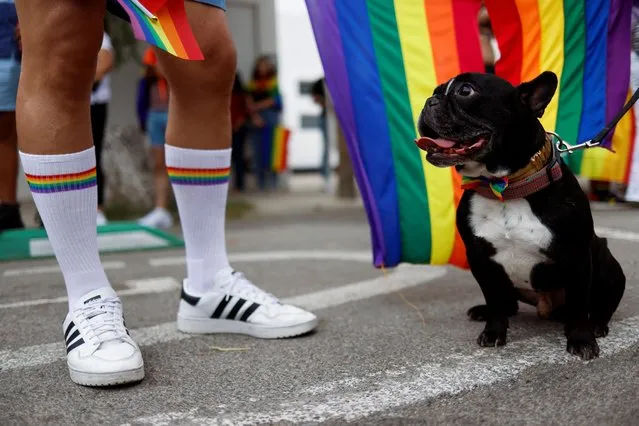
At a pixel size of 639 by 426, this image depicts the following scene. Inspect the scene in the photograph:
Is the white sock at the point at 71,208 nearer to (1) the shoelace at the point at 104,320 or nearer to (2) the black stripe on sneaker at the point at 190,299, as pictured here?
(1) the shoelace at the point at 104,320

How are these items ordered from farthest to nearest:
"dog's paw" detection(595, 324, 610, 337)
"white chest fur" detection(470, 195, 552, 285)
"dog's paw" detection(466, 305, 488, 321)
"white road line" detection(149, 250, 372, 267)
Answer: "white road line" detection(149, 250, 372, 267) → "dog's paw" detection(466, 305, 488, 321) → "dog's paw" detection(595, 324, 610, 337) → "white chest fur" detection(470, 195, 552, 285)

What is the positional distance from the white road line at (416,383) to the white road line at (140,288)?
4.42ft

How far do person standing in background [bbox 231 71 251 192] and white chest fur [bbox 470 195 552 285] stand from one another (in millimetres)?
6637

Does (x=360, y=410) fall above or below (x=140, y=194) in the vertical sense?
above

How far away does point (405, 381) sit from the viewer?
1.65 meters

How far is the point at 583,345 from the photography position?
5.85ft

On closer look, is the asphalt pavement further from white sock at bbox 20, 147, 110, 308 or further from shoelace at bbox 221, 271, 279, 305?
white sock at bbox 20, 147, 110, 308

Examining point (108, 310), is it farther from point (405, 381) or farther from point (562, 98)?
point (562, 98)

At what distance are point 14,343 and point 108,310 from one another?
1.48 ft

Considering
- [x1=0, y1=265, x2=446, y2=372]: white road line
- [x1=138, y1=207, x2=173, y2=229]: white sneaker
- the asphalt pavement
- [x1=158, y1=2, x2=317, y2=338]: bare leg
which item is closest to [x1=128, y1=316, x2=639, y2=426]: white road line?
the asphalt pavement

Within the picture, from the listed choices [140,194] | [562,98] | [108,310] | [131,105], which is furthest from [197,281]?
[131,105]

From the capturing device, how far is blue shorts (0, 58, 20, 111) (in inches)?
133

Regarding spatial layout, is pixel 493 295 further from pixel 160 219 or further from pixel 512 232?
pixel 160 219

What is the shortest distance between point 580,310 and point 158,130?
4647 millimetres
